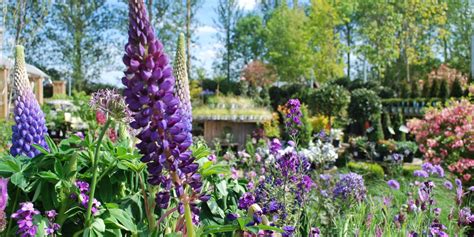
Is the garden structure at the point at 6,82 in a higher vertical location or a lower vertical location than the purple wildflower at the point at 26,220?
higher

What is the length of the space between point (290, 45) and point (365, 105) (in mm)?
12502

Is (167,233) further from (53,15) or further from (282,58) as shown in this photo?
(53,15)

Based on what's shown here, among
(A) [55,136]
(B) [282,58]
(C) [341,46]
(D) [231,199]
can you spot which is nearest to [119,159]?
(D) [231,199]

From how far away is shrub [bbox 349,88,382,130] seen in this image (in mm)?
12031

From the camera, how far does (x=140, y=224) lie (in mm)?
1459

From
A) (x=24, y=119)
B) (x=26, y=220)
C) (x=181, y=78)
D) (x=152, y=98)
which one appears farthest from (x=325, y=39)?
(x=152, y=98)

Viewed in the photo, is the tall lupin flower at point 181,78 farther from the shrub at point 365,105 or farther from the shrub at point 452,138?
the shrub at point 365,105

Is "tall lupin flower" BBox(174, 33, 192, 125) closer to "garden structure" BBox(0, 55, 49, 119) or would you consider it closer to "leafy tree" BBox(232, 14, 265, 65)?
"garden structure" BBox(0, 55, 49, 119)

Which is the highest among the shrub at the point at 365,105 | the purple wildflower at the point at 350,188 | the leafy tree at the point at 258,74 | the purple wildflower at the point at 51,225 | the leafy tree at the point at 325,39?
the leafy tree at the point at 325,39

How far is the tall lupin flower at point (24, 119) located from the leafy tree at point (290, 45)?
20.2 meters

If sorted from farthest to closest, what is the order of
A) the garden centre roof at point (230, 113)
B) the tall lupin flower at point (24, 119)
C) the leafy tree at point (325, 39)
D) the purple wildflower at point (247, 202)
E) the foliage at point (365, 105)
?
the leafy tree at point (325, 39) < the foliage at point (365, 105) < the garden centre roof at point (230, 113) < the tall lupin flower at point (24, 119) < the purple wildflower at point (247, 202)

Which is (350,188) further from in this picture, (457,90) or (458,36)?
(458,36)

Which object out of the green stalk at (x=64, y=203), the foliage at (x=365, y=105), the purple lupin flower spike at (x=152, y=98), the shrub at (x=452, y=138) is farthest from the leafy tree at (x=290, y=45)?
the purple lupin flower spike at (x=152, y=98)

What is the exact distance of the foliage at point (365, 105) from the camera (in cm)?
1203
